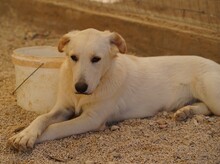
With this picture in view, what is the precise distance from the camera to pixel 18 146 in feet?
9.20

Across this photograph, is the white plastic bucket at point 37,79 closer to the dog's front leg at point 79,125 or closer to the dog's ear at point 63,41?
the dog's ear at point 63,41

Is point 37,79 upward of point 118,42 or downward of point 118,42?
downward

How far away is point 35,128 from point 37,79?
72 cm

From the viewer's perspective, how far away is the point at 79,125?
310 centimetres

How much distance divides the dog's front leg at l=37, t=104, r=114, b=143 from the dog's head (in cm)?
24

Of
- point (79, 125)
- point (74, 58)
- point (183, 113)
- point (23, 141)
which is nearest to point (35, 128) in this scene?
point (23, 141)

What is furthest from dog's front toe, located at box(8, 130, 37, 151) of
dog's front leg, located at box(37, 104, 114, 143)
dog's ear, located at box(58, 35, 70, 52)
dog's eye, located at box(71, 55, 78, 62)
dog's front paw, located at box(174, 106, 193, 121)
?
dog's front paw, located at box(174, 106, 193, 121)

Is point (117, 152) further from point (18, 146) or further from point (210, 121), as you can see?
point (210, 121)

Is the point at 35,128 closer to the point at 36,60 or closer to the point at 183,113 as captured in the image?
the point at 36,60

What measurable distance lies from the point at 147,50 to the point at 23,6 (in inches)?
103

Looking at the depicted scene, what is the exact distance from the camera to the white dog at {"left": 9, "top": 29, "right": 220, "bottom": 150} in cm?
302

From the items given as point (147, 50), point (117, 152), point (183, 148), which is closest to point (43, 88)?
point (117, 152)

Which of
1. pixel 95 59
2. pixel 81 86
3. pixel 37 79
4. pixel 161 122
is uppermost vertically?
pixel 95 59

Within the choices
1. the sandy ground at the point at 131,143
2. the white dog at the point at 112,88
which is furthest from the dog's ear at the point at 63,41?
the sandy ground at the point at 131,143
